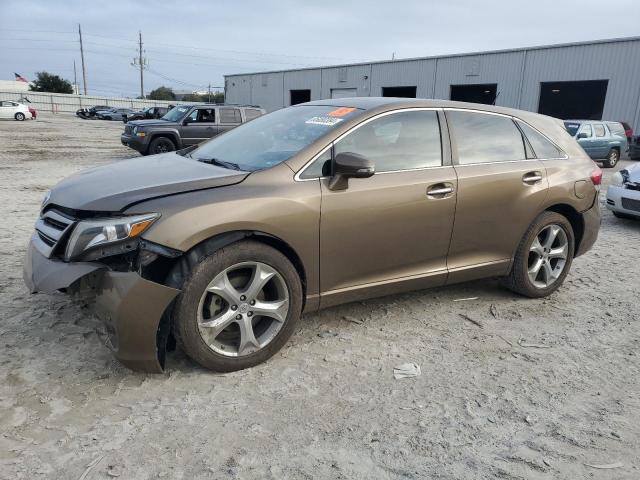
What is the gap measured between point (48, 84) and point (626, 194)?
7831 centimetres

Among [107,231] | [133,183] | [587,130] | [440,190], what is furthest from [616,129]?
[107,231]

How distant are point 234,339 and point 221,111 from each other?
1345 centimetres

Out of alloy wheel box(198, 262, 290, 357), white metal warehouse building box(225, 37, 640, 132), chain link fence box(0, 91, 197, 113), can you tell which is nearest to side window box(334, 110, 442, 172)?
alloy wheel box(198, 262, 290, 357)

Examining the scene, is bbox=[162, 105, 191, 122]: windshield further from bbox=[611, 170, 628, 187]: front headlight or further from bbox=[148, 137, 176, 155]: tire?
bbox=[611, 170, 628, 187]: front headlight

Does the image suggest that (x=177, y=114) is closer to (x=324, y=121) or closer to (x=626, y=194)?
(x=626, y=194)

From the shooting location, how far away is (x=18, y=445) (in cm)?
237

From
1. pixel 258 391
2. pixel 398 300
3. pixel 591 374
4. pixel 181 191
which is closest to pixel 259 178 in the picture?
pixel 181 191

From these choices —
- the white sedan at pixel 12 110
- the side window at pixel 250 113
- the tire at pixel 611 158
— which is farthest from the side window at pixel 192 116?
the white sedan at pixel 12 110

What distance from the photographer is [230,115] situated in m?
15.6

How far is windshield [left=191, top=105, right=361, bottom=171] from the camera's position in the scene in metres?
3.45

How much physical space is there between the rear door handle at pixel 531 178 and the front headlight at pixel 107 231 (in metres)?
2.99

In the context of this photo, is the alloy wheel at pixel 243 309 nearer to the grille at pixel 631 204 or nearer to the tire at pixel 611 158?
the grille at pixel 631 204

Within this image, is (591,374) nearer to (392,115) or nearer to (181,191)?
(392,115)

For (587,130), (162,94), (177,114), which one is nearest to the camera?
(177,114)
